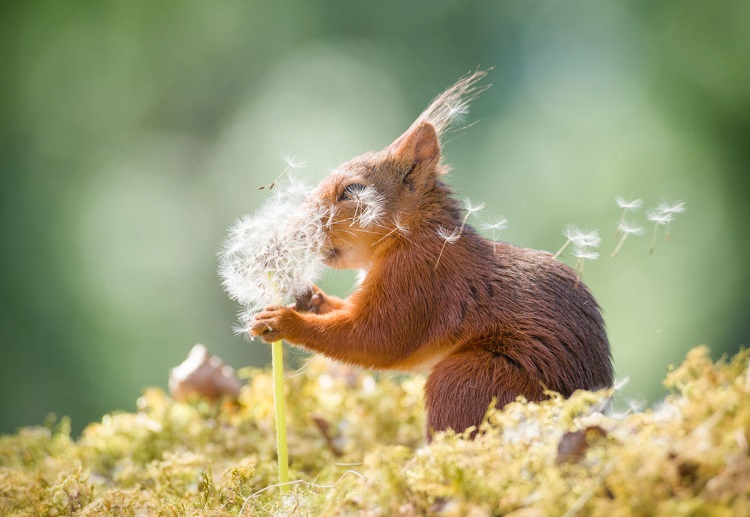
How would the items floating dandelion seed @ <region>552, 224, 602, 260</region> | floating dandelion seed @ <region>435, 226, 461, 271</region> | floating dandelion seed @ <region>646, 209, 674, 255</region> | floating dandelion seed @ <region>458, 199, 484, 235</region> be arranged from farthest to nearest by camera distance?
floating dandelion seed @ <region>458, 199, 484, 235</region> → floating dandelion seed @ <region>435, 226, 461, 271</region> → floating dandelion seed @ <region>552, 224, 602, 260</region> → floating dandelion seed @ <region>646, 209, 674, 255</region>

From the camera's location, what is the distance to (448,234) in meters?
1.84

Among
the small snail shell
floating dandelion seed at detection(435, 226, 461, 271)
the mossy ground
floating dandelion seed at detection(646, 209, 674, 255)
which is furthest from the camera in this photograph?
the small snail shell

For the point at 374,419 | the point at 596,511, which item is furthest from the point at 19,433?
the point at 596,511

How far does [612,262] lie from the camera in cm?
509

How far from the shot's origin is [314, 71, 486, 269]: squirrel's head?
185 centimetres

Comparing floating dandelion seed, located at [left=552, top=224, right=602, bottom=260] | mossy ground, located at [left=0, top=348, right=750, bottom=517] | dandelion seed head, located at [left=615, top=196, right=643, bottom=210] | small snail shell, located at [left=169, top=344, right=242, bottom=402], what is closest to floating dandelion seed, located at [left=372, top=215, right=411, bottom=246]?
floating dandelion seed, located at [left=552, top=224, right=602, bottom=260]

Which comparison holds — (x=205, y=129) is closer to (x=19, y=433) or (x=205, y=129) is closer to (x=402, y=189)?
(x=19, y=433)

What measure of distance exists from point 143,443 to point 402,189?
1139 millimetres

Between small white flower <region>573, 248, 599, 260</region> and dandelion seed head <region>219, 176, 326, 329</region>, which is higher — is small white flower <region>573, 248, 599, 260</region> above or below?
below

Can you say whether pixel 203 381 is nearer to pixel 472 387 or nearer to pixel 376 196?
pixel 376 196

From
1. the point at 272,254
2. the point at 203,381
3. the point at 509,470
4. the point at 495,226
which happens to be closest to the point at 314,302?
the point at 272,254

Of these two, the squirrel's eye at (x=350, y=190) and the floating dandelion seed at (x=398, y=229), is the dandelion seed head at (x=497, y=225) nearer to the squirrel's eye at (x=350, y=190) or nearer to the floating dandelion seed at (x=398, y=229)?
the floating dandelion seed at (x=398, y=229)

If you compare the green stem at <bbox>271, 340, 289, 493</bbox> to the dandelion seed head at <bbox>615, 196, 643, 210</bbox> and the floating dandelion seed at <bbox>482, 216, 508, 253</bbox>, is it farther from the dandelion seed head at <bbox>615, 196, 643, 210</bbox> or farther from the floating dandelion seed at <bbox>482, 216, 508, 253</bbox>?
the dandelion seed head at <bbox>615, 196, 643, 210</bbox>

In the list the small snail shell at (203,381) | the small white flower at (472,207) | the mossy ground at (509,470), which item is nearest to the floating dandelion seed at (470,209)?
the small white flower at (472,207)
